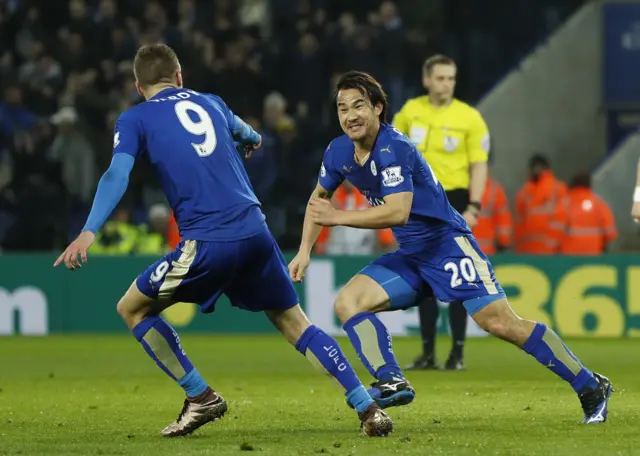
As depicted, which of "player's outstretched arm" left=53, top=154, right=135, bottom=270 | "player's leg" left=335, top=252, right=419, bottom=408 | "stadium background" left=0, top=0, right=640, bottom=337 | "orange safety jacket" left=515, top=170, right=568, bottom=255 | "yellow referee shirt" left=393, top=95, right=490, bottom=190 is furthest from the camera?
"orange safety jacket" left=515, top=170, right=568, bottom=255

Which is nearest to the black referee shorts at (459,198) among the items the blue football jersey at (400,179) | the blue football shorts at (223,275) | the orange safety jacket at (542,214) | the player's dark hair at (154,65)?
the blue football jersey at (400,179)

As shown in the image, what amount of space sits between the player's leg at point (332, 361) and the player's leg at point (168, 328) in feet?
1.65

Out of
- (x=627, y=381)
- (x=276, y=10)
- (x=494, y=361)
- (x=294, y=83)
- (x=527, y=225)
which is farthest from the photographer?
(x=276, y=10)

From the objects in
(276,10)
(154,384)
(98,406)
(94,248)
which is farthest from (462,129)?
(276,10)

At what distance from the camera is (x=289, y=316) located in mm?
7184

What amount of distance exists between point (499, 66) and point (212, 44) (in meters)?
3.84

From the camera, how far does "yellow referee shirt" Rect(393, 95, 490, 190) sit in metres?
10.9

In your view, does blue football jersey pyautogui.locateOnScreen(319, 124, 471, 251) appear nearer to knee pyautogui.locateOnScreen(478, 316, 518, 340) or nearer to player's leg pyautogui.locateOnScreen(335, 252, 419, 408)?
player's leg pyautogui.locateOnScreen(335, 252, 419, 408)

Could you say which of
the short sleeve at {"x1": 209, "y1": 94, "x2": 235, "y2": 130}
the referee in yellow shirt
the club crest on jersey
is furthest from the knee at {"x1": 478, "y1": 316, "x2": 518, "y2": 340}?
the referee in yellow shirt

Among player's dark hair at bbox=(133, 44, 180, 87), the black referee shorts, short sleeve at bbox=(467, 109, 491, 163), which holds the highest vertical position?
player's dark hair at bbox=(133, 44, 180, 87)

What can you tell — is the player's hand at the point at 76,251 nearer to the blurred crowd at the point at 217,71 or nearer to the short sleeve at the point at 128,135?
the short sleeve at the point at 128,135

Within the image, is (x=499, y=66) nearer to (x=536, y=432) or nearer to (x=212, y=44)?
(x=212, y=44)

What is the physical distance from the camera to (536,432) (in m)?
7.14

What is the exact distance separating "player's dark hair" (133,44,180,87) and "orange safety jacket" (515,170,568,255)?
10.0 meters
